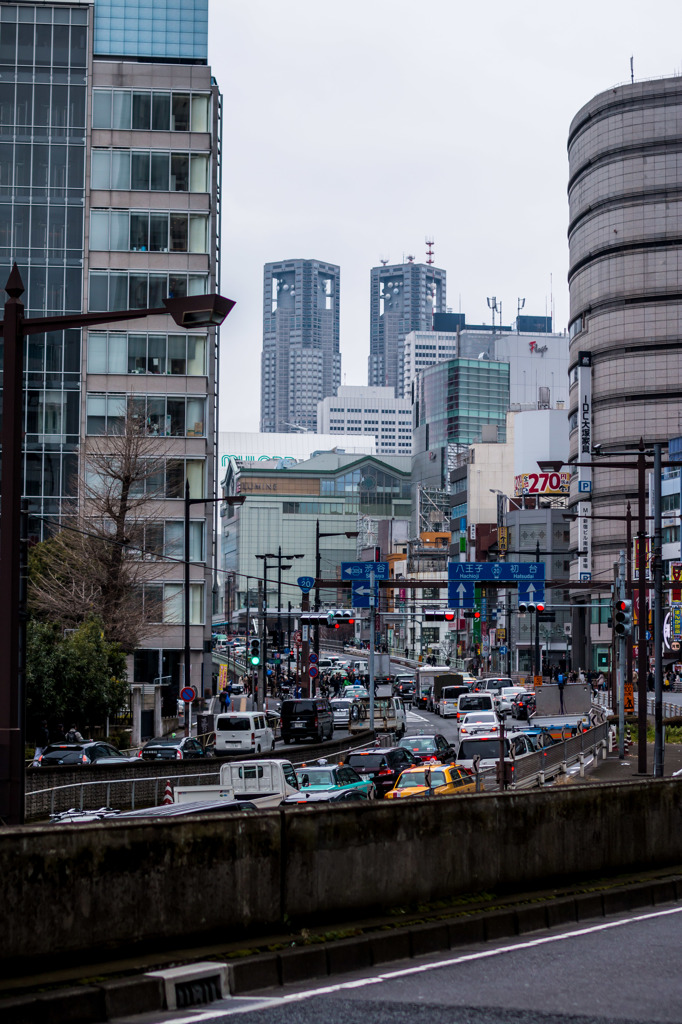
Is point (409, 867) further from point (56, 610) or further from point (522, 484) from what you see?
point (522, 484)

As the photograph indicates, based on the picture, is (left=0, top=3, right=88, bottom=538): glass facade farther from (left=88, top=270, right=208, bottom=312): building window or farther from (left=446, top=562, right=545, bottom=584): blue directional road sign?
(left=446, top=562, right=545, bottom=584): blue directional road sign

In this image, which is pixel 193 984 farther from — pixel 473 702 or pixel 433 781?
pixel 473 702

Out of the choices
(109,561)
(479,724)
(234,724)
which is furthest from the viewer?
(109,561)

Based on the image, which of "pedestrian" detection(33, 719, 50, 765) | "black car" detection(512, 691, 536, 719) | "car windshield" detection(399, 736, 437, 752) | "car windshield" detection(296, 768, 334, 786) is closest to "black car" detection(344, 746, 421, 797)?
"car windshield" detection(399, 736, 437, 752)

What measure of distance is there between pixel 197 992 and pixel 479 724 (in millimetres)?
38009

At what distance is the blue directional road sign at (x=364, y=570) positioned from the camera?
61.1 m

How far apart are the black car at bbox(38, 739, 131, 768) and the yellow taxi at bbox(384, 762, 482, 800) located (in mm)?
9175

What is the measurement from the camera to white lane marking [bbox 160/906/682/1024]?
961 cm

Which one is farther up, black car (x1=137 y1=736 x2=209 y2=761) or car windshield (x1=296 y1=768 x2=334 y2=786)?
car windshield (x1=296 y1=768 x2=334 y2=786)

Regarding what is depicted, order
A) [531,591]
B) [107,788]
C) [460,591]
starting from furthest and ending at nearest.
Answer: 1. [531,591]
2. [460,591]
3. [107,788]

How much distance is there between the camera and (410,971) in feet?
36.9

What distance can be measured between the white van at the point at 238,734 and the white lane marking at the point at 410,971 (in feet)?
112

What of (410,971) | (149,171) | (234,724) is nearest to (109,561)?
(234,724)

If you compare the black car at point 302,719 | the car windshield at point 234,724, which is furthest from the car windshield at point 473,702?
the car windshield at point 234,724
